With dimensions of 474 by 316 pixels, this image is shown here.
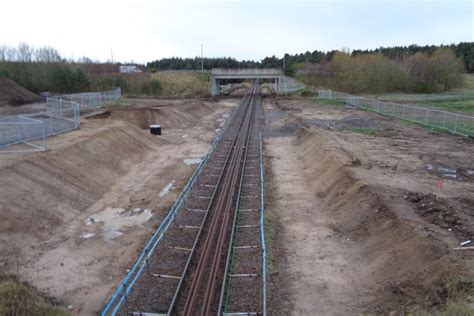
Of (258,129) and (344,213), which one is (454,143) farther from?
(258,129)

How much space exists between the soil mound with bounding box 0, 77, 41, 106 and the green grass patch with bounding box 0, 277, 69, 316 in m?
46.6

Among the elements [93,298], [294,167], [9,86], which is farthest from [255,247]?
[9,86]

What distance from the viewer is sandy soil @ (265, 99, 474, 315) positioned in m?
9.63

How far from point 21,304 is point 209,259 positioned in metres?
5.30

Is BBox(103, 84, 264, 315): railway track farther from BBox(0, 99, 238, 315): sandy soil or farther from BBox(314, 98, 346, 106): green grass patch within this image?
BBox(314, 98, 346, 106): green grass patch

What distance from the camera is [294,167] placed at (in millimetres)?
23609

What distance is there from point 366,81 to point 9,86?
65545mm

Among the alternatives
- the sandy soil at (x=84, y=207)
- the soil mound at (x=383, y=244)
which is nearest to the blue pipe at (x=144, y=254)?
the sandy soil at (x=84, y=207)

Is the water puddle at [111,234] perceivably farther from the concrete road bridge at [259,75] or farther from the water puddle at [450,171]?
the concrete road bridge at [259,75]

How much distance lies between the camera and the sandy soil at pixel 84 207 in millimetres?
11148

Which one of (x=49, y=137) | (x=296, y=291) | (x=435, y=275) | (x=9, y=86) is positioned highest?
(x=9, y=86)

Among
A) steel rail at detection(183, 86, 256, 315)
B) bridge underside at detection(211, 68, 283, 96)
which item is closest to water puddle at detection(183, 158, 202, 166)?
steel rail at detection(183, 86, 256, 315)

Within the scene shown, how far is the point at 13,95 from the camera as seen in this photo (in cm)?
5106

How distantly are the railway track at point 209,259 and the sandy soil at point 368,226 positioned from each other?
2.49 feet
